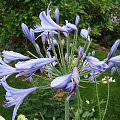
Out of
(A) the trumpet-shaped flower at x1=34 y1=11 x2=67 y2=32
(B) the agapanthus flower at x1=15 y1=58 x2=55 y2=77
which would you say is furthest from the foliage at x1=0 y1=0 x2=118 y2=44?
(B) the agapanthus flower at x1=15 y1=58 x2=55 y2=77

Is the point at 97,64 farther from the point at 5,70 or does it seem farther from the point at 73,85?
the point at 5,70

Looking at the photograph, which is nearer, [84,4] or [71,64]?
[71,64]

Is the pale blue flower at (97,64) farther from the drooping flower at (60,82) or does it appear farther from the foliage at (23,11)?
the foliage at (23,11)

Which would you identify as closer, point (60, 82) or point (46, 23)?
point (60, 82)

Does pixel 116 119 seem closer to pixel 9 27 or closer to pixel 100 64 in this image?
pixel 9 27

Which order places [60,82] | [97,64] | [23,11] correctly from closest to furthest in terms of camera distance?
[60,82] < [97,64] < [23,11]

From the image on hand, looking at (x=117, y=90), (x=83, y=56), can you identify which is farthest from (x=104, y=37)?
(x=83, y=56)

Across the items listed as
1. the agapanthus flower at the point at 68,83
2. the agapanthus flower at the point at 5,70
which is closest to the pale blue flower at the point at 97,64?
the agapanthus flower at the point at 68,83

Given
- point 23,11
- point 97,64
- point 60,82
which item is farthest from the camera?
point 23,11

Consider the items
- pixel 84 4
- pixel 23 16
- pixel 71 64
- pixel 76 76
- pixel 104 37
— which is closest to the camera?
pixel 76 76

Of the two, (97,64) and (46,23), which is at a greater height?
(46,23)

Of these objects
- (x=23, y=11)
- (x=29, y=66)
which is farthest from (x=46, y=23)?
(x=23, y=11)
